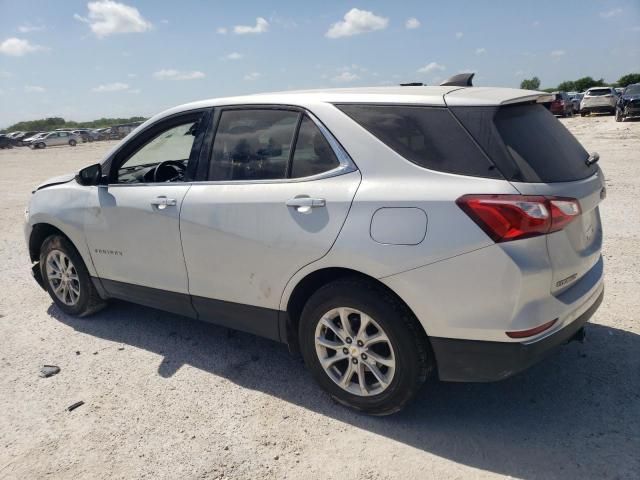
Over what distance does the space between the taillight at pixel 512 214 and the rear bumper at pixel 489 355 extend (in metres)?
0.55

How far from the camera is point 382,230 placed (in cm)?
269

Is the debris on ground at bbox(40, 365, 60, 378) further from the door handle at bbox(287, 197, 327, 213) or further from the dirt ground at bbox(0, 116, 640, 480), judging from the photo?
the door handle at bbox(287, 197, 327, 213)

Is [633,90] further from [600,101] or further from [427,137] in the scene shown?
[427,137]

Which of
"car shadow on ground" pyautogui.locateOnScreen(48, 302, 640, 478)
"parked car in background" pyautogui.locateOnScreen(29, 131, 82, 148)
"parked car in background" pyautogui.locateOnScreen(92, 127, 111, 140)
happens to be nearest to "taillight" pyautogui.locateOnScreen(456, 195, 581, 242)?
"car shadow on ground" pyautogui.locateOnScreen(48, 302, 640, 478)

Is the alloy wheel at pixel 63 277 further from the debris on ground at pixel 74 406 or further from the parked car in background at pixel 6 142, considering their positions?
the parked car in background at pixel 6 142

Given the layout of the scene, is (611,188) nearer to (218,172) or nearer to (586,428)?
(586,428)

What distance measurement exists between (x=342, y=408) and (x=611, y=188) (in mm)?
7814

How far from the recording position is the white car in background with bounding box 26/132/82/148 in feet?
160

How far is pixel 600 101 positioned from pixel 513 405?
31.8m

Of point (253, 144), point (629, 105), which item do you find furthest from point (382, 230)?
point (629, 105)

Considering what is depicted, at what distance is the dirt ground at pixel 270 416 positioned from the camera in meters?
2.69

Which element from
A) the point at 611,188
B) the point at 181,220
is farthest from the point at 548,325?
the point at 611,188

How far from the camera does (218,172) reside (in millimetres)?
3531

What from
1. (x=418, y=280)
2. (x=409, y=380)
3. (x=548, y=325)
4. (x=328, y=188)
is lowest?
(x=409, y=380)
